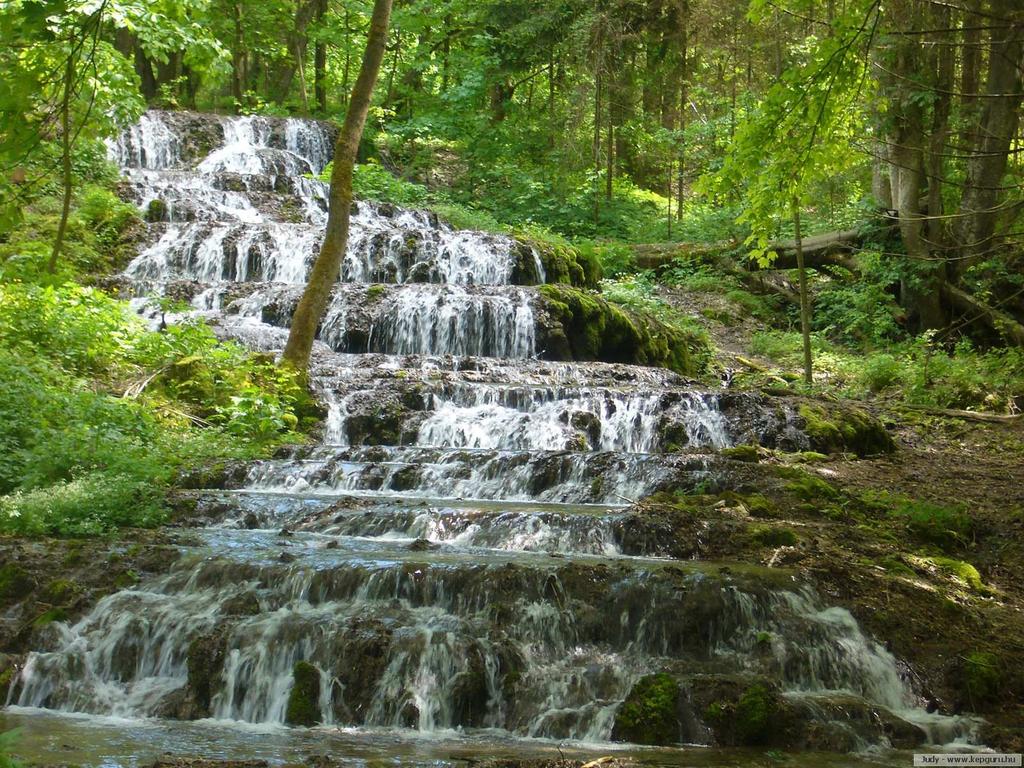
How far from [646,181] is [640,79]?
12.2 feet

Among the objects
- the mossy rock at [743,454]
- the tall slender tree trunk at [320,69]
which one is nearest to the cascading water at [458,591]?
the mossy rock at [743,454]

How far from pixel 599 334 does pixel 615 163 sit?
50.0 feet

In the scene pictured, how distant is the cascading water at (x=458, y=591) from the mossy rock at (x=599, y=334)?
137 cm

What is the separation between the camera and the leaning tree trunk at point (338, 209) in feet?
35.6

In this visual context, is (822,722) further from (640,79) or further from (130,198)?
(640,79)

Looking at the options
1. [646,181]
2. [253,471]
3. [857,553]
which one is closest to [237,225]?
[253,471]

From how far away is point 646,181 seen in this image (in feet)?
99.1

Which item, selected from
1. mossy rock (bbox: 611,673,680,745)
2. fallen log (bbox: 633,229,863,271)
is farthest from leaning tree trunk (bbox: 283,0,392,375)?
fallen log (bbox: 633,229,863,271)

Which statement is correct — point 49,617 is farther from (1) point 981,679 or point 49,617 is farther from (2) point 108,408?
(1) point 981,679

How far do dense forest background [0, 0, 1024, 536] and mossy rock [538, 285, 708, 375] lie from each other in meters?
1.24

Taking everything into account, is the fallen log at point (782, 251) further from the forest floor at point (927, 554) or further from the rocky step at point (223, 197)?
the forest floor at point (927, 554)

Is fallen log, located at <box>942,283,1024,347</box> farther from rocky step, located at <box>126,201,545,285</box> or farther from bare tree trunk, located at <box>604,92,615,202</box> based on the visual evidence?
bare tree trunk, located at <box>604,92,615,202</box>

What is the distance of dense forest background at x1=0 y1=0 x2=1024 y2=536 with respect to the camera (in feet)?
22.5

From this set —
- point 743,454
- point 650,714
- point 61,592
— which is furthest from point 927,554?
point 61,592
